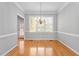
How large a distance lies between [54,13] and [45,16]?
2.62ft

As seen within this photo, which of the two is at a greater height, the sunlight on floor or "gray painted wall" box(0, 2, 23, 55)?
"gray painted wall" box(0, 2, 23, 55)

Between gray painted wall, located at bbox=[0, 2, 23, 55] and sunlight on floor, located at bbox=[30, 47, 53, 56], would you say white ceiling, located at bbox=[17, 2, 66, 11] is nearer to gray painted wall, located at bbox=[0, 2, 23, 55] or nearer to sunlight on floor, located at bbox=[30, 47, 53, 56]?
gray painted wall, located at bbox=[0, 2, 23, 55]

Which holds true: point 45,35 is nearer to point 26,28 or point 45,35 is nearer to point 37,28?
point 37,28

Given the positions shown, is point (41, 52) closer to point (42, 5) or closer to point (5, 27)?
point (5, 27)

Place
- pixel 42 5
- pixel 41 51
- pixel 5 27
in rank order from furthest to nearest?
pixel 42 5 → pixel 41 51 → pixel 5 27

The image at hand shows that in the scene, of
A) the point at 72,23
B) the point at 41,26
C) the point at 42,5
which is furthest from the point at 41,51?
the point at 41,26

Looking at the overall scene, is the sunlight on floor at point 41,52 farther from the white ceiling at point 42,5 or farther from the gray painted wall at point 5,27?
the white ceiling at point 42,5

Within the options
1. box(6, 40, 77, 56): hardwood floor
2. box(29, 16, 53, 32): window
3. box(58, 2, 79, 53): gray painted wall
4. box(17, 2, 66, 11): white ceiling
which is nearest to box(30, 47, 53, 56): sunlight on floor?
box(6, 40, 77, 56): hardwood floor

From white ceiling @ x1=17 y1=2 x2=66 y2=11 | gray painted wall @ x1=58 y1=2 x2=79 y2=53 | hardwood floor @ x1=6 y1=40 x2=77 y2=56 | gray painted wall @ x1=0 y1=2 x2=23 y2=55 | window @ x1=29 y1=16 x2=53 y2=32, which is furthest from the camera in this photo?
window @ x1=29 y1=16 x2=53 y2=32

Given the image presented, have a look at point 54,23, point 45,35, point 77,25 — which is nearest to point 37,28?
point 45,35

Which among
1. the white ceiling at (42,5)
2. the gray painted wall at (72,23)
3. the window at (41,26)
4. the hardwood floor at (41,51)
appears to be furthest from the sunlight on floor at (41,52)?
the window at (41,26)

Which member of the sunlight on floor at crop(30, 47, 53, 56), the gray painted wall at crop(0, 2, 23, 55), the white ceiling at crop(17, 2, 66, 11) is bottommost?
the sunlight on floor at crop(30, 47, 53, 56)

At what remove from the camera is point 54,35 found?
950 centimetres

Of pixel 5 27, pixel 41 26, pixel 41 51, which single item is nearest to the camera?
pixel 5 27
